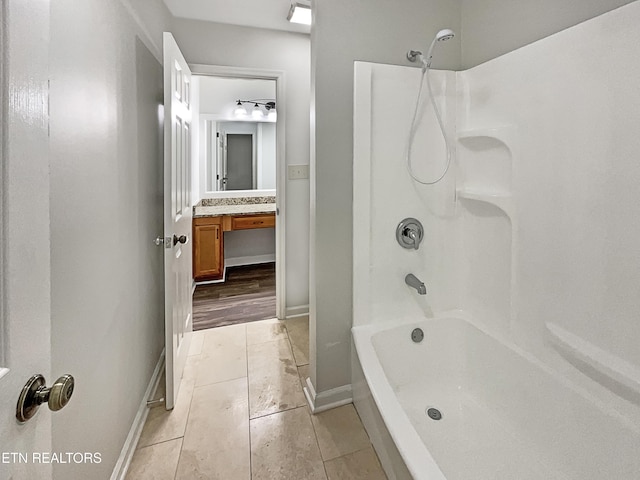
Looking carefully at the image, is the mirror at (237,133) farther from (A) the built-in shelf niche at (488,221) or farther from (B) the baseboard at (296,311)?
(A) the built-in shelf niche at (488,221)

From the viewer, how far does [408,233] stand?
1790 millimetres

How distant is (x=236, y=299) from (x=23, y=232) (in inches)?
115

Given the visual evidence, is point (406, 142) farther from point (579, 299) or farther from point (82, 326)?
point (82, 326)

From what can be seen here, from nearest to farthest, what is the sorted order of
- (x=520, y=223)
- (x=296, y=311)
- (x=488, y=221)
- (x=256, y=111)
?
(x=520, y=223)
(x=488, y=221)
(x=296, y=311)
(x=256, y=111)

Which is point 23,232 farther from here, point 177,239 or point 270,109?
point 270,109

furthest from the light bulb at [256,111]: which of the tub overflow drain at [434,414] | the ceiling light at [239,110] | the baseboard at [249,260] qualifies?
the tub overflow drain at [434,414]

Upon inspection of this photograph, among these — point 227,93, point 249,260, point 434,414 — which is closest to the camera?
point 434,414

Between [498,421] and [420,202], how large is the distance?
3.72 feet

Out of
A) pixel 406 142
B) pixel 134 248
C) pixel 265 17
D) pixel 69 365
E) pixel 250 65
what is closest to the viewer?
pixel 69 365

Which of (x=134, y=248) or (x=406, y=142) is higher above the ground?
(x=406, y=142)

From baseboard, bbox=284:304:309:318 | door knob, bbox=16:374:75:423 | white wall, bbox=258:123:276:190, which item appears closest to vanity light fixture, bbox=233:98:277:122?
white wall, bbox=258:123:276:190

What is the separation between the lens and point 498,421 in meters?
1.50

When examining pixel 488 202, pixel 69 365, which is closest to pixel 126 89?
pixel 69 365

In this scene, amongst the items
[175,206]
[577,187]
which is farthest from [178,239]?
[577,187]
